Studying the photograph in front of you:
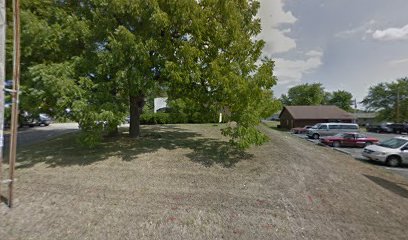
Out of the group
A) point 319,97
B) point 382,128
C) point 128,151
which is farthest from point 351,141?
point 319,97

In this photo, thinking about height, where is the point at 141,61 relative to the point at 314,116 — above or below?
above

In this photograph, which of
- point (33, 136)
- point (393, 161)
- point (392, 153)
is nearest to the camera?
point (392, 153)

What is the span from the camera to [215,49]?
823cm

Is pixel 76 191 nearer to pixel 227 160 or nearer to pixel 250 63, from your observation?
pixel 227 160

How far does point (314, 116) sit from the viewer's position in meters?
45.7

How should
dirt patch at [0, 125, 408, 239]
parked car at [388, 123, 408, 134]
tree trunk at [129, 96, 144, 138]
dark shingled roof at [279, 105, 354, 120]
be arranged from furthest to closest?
dark shingled roof at [279, 105, 354, 120] → parked car at [388, 123, 408, 134] → tree trunk at [129, 96, 144, 138] → dirt patch at [0, 125, 408, 239]

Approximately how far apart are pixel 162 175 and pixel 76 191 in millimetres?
2163

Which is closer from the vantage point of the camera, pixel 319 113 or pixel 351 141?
pixel 351 141

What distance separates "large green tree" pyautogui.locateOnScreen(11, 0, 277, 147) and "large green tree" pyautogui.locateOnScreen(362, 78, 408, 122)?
63948 mm

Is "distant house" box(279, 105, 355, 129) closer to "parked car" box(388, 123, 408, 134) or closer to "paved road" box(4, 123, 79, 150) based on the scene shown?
"parked car" box(388, 123, 408, 134)

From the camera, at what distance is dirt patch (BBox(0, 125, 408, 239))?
4.50 m

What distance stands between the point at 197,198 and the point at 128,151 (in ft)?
14.8

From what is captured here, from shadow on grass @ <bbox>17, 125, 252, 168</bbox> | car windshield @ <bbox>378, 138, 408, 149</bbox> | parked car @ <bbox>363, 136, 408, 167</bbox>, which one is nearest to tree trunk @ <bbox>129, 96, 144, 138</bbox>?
shadow on grass @ <bbox>17, 125, 252, 168</bbox>

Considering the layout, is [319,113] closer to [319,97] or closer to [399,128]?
[399,128]
